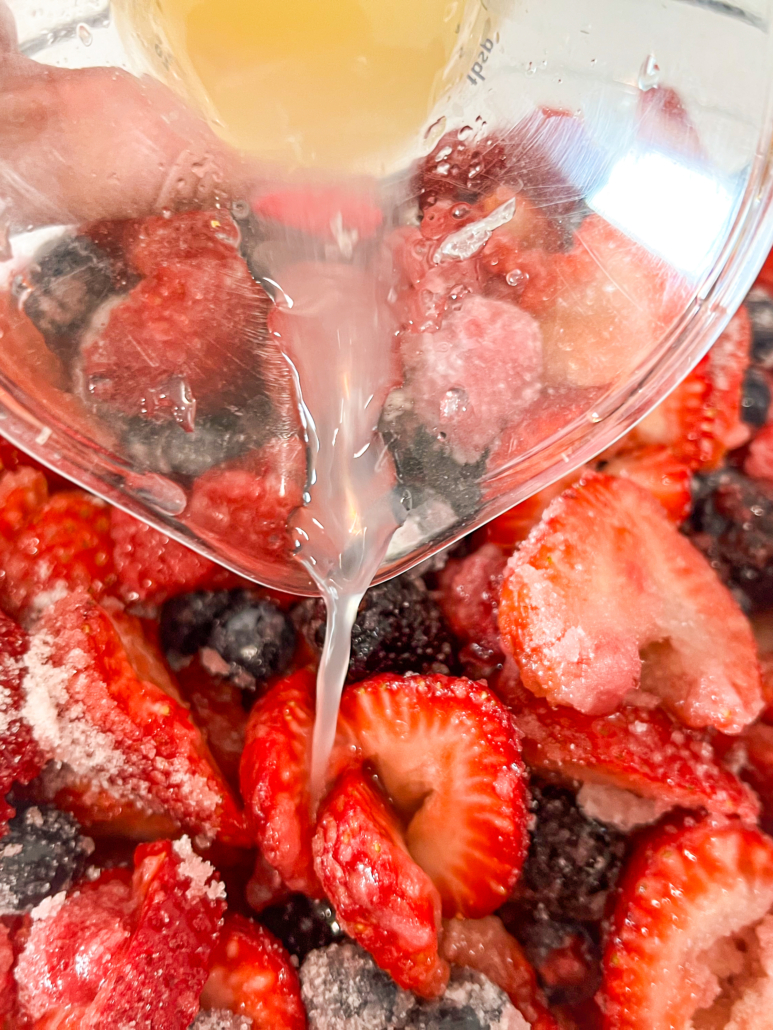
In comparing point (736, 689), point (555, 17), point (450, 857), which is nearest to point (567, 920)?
point (450, 857)

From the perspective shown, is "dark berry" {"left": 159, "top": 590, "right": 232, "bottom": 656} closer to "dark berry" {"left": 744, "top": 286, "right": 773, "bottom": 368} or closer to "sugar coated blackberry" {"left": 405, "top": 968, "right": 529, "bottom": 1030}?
Answer: "sugar coated blackberry" {"left": 405, "top": 968, "right": 529, "bottom": 1030}

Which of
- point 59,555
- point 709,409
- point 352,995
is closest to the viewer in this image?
point 352,995

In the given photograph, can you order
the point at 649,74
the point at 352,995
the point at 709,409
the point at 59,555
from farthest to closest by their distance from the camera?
1. the point at 709,409
2. the point at 59,555
3. the point at 352,995
4. the point at 649,74

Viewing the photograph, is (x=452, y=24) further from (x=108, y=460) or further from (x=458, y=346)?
(x=108, y=460)

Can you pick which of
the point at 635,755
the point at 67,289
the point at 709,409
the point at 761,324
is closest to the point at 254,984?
the point at 635,755

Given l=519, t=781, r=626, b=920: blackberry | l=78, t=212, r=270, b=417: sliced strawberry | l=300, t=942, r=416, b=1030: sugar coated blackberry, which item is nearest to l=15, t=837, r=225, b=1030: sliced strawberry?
l=300, t=942, r=416, b=1030: sugar coated blackberry

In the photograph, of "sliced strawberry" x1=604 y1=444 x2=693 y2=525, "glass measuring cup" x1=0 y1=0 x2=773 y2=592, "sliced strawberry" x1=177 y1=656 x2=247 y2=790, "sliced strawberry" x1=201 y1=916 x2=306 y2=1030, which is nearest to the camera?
"glass measuring cup" x1=0 y1=0 x2=773 y2=592

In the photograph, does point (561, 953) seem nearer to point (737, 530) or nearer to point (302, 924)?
point (302, 924)
